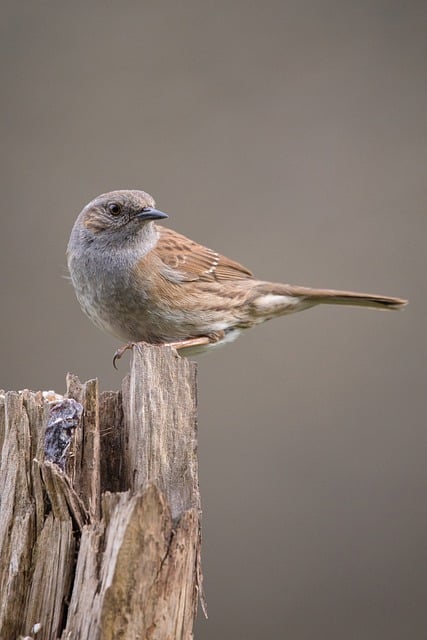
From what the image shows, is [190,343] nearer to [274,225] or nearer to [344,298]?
[344,298]

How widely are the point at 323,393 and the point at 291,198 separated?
61.7 inches

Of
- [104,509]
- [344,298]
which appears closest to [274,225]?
[344,298]

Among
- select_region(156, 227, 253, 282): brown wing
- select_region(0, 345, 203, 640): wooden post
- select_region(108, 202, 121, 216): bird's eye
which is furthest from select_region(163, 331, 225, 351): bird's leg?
select_region(0, 345, 203, 640): wooden post

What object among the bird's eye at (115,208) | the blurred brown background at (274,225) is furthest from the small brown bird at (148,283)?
the blurred brown background at (274,225)

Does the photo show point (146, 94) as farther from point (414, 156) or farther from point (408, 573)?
point (408, 573)

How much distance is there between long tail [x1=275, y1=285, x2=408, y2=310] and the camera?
571cm

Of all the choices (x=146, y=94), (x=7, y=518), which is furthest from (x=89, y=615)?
(x=146, y=94)

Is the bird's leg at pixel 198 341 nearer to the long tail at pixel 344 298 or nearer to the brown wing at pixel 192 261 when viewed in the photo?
the brown wing at pixel 192 261

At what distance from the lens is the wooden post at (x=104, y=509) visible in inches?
110

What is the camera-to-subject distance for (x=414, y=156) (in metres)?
7.69

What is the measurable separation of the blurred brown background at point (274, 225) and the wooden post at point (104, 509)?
3.17 m

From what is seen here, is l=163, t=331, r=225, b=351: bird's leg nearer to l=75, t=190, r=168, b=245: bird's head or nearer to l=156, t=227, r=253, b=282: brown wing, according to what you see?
l=156, t=227, r=253, b=282: brown wing

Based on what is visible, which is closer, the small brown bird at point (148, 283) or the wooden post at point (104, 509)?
the wooden post at point (104, 509)

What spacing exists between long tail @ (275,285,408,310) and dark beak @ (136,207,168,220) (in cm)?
102
